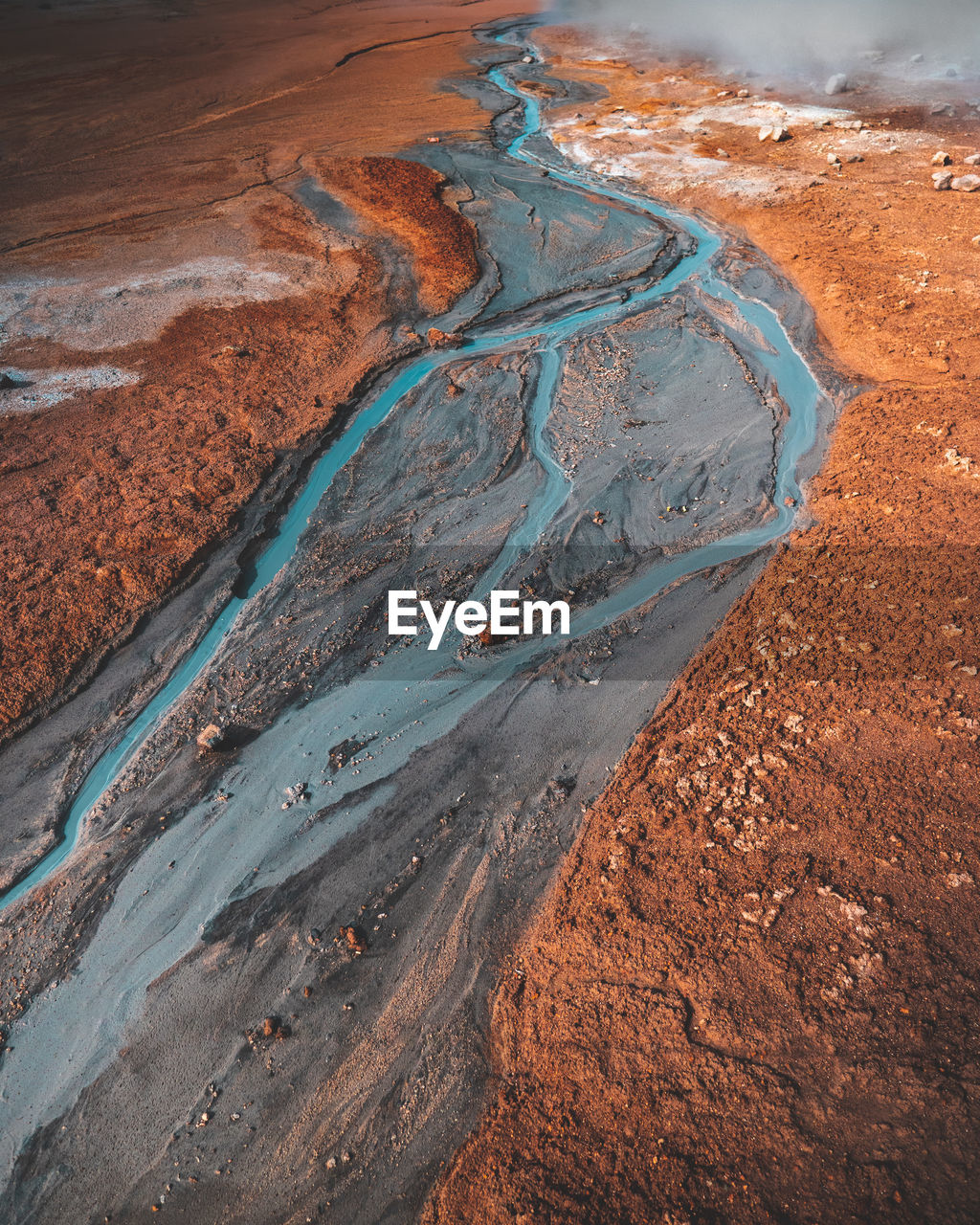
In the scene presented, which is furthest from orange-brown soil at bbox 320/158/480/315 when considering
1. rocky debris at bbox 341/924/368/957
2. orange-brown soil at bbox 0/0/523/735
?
rocky debris at bbox 341/924/368/957

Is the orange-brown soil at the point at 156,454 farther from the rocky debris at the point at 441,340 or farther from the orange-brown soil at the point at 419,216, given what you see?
the rocky debris at the point at 441,340

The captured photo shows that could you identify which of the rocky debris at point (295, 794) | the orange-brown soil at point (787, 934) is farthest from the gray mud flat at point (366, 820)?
the orange-brown soil at point (787, 934)

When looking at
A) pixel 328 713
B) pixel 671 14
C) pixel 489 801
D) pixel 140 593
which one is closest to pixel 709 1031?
pixel 489 801

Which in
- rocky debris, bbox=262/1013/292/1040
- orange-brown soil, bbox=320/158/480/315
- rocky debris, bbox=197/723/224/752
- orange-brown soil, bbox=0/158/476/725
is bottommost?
rocky debris, bbox=262/1013/292/1040

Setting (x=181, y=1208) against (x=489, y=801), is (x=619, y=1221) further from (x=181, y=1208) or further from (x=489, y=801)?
(x=489, y=801)

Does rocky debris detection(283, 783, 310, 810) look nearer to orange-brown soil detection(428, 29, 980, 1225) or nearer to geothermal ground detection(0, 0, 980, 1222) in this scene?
geothermal ground detection(0, 0, 980, 1222)

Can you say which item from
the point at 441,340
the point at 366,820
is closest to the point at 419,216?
the point at 441,340
